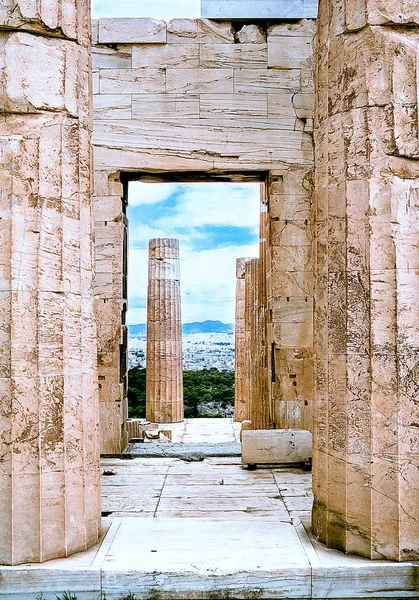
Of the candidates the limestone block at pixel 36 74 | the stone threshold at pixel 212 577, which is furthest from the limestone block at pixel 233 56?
the stone threshold at pixel 212 577

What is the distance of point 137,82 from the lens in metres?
11.0

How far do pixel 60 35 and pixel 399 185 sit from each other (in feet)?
11.2

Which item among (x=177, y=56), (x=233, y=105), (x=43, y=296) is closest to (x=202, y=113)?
(x=233, y=105)

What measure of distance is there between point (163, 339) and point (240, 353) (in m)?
3.09

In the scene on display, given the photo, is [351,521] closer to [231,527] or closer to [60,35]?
[231,527]

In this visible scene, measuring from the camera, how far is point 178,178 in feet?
37.4

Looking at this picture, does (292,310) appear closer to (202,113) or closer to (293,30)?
(202,113)

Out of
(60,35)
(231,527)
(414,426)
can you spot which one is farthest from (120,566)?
(60,35)

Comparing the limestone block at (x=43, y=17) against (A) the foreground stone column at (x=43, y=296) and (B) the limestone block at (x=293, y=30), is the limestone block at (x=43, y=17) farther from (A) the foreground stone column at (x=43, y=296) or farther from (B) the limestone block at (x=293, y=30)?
(B) the limestone block at (x=293, y=30)

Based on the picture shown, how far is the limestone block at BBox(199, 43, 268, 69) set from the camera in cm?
1097

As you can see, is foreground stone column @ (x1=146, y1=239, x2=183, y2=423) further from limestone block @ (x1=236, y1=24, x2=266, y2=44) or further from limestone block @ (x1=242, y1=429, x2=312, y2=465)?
limestone block @ (x1=242, y1=429, x2=312, y2=465)

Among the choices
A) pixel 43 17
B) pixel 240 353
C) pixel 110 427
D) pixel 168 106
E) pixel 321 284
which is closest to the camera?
pixel 43 17

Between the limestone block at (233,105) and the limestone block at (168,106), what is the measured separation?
6.4 inches

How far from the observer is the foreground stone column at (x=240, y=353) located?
2144 centimetres
